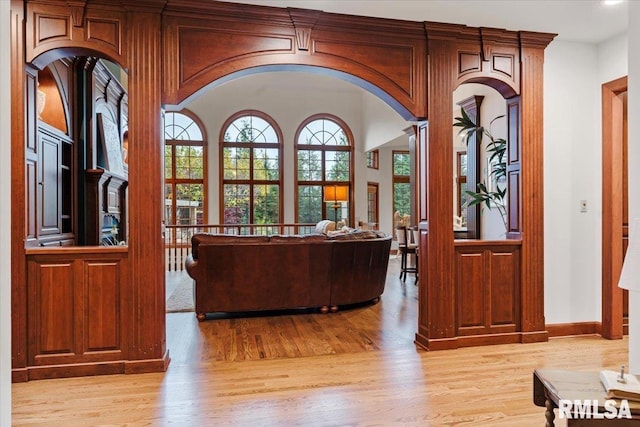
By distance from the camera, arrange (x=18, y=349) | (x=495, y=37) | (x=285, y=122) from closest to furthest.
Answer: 1. (x=18, y=349)
2. (x=495, y=37)
3. (x=285, y=122)

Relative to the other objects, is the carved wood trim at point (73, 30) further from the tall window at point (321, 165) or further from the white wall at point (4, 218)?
the tall window at point (321, 165)

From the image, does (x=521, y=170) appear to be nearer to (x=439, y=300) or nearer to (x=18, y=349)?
(x=439, y=300)

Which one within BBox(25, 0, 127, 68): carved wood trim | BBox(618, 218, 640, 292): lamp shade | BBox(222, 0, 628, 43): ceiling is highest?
BBox(222, 0, 628, 43): ceiling

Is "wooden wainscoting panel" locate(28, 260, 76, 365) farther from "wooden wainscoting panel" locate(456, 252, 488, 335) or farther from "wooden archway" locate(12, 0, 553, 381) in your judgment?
"wooden wainscoting panel" locate(456, 252, 488, 335)

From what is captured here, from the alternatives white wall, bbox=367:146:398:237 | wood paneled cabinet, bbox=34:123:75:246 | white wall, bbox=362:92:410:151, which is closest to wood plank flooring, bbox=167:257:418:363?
wood paneled cabinet, bbox=34:123:75:246

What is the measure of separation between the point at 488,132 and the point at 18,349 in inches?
191

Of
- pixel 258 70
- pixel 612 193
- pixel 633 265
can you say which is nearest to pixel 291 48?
pixel 258 70

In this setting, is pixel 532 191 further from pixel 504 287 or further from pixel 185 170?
pixel 185 170

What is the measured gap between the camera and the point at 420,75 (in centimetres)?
358

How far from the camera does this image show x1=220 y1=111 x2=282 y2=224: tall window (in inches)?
416

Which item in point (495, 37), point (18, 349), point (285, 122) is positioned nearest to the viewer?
point (18, 349)


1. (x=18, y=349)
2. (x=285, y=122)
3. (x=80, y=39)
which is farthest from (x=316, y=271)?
(x=285, y=122)

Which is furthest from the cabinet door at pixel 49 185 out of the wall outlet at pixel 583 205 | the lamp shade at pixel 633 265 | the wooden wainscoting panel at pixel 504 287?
the wall outlet at pixel 583 205

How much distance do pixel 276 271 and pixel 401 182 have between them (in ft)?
25.8
